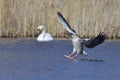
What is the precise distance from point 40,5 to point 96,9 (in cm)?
165

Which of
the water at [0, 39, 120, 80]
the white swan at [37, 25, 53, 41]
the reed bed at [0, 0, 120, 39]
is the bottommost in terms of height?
the water at [0, 39, 120, 80]

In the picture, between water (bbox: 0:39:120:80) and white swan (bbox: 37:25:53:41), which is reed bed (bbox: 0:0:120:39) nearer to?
white swan (bbox: 37:25:53:41)

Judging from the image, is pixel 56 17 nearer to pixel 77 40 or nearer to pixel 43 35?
pixel 43 35

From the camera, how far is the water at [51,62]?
42.0 feet

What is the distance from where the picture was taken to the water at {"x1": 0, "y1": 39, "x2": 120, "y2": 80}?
12789 mm

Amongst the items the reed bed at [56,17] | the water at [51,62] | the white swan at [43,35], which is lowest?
the water at [51,62]

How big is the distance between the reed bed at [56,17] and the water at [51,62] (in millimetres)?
606

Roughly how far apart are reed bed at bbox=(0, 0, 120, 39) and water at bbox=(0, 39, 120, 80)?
606 mm

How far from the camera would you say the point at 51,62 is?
14.5m

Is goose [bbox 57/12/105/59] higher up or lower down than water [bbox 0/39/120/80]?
higher up

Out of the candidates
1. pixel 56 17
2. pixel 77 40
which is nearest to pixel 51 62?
pixel 77 40

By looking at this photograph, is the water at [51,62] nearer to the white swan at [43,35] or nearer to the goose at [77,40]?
the white swan at [43,35]

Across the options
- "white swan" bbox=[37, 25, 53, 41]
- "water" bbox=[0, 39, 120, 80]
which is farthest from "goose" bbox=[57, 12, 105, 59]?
"white swan" bbox=[37, 25, 53, 41]

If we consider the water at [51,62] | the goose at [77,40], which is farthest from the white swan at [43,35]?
the goose at [77,40]
